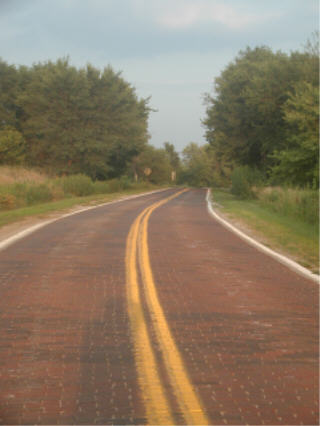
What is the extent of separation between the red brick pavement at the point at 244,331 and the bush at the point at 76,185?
25.6 m

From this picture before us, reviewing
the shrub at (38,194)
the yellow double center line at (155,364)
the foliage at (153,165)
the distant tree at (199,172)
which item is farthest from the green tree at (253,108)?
the distant tree at (199,172)

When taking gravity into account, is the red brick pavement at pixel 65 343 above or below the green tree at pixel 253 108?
below

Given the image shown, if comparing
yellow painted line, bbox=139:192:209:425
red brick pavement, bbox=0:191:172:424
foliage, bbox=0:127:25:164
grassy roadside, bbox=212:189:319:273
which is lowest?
grassy roadside, bbox=212:189:319:273

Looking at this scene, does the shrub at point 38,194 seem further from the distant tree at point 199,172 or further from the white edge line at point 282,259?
the distant tree at point 199,172

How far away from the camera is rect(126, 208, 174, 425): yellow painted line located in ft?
12.1

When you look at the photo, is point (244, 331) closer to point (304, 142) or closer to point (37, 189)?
point (304, 142)

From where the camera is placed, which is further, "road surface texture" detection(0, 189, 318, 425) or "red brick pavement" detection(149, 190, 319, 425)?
"red brick pavement" detection(149, 190, 319, 425)

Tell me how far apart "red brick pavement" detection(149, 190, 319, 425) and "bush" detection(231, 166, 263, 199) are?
26.7 meters

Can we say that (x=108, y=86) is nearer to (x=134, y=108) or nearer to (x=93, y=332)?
(x=134, y=108)

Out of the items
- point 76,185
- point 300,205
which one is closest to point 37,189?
point 76,185

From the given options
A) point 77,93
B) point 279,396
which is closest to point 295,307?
point 279,396

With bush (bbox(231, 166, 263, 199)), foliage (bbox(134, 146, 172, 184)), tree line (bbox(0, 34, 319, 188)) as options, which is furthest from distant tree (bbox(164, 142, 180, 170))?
bush (bbox(231, 166, 263, 199))

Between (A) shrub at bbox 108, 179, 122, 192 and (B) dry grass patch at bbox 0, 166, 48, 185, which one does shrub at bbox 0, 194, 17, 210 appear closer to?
(B) dry grass patch at bbox 0, 166, 48, 185

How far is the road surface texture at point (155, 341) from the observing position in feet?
12.4
